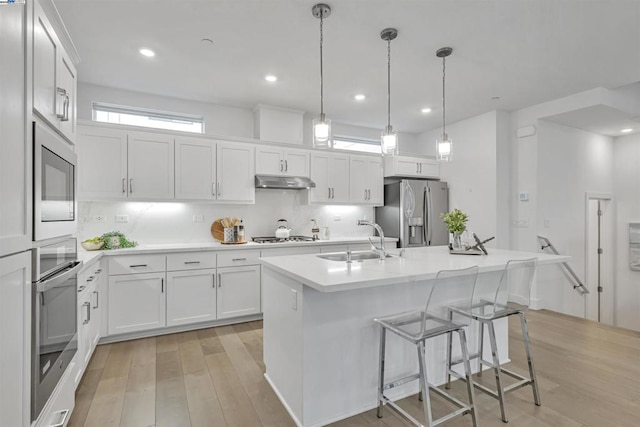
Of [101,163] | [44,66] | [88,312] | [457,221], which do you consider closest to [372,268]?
[457,221]

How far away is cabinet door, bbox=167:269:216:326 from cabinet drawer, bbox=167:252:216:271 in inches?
2.2

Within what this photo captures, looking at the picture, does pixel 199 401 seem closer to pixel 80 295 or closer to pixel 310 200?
pixel 80 295

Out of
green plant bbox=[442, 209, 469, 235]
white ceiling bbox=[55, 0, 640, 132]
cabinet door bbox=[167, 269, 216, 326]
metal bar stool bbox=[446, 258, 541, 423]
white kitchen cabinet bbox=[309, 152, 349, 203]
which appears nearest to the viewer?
metal bar stool bbox=[446, 258, 541, 423]

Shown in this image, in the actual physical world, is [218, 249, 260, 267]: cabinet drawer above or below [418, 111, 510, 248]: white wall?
below

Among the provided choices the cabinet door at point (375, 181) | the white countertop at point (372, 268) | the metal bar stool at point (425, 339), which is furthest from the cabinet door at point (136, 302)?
the cabinet door at point (375, 181)

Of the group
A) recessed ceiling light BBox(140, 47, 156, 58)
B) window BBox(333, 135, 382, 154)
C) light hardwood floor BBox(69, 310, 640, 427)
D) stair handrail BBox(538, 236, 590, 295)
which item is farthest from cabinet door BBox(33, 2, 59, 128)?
stair handrail BBox(538, 236, 590, 295)

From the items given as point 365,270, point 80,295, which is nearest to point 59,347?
point 80,295

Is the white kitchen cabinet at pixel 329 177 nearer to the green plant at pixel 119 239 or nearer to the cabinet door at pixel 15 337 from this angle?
the green plant at pixel 119 239

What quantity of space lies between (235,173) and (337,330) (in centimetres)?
268

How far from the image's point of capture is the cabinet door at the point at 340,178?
15.5 feet

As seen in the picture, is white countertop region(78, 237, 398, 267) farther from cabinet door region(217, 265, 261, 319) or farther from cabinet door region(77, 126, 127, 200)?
cabinet door region(77, 126, 127, 200)

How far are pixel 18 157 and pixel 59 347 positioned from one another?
0.99 metres

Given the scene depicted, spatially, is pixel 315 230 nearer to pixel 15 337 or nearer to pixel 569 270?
pixel 15 337

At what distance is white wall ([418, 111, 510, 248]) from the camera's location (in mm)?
4664
